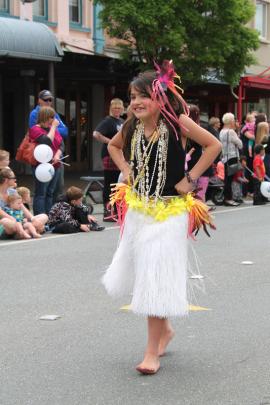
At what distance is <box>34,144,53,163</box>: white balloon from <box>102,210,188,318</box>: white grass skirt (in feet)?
24.9

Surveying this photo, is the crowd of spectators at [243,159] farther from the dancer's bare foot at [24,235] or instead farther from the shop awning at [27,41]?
the dancer's bare foot at [24,235]

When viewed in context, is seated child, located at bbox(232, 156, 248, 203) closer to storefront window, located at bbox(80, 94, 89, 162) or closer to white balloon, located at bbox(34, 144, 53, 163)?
white balloon, located at bbox(34, 144, 53, 163)

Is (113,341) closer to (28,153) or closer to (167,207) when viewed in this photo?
(167,207)

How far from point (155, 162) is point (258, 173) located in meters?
12.7

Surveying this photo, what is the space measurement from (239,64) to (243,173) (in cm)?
451

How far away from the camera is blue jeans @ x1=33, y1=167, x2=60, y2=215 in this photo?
12688 mm

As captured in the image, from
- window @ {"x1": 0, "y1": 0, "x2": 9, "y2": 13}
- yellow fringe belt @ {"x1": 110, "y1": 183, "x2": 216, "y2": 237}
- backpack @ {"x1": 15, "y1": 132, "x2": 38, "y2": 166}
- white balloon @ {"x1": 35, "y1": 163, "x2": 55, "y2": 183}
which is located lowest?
white balloon @ {"x1": 35, "y1": 163, "x2": 55, "y2": 183}

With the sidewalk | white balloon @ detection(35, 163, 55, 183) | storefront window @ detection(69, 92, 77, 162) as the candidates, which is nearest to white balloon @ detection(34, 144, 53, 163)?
white balloon @ detection(35, 163, 55, 183)

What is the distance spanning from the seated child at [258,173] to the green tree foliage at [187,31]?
10.8ft

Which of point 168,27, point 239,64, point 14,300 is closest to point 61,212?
point 14,300

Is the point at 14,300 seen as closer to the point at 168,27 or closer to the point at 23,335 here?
the point at 23,335

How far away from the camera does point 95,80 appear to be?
2512 cm

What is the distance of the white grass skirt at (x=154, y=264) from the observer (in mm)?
4961

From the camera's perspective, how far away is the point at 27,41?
16.1m
